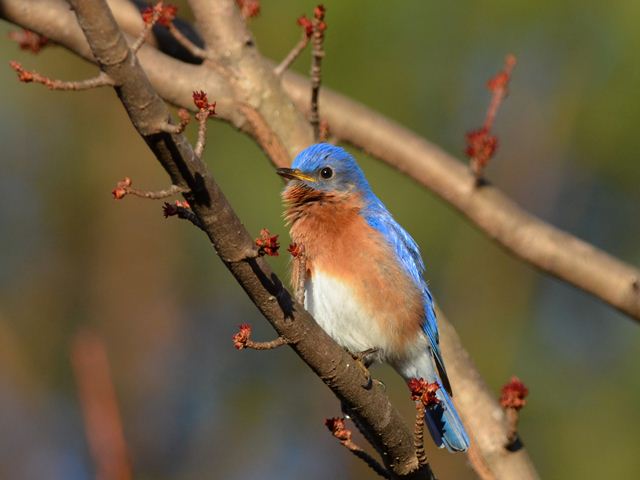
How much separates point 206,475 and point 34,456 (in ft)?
4.95

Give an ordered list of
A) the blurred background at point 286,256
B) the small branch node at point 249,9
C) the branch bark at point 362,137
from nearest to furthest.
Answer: the branch bark at point 362,137 < the small branch node at point 249,9 < the blurred background at point 286,256

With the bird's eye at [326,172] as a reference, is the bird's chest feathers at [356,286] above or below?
below

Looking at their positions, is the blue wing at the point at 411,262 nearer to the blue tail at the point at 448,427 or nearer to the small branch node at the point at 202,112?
the blue tail at the point at 448,427

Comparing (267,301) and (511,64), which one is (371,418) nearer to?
(267,301)

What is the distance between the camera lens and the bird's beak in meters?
5.65

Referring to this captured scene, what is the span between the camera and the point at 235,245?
3.47m

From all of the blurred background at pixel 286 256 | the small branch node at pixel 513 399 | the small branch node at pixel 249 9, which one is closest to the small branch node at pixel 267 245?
the small branch node at pixel 513 399

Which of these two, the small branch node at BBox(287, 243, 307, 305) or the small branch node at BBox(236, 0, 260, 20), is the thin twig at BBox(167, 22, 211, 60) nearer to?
the small branch node at BBox(236, 0, 260, 20)

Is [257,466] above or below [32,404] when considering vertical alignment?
below

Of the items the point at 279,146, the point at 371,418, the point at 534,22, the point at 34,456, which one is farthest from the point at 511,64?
the point at 34,456

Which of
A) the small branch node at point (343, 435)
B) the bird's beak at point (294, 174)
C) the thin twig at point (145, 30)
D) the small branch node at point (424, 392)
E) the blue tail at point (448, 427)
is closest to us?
the thin twig at point (145, 30)

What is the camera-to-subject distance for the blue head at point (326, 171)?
5758 mm

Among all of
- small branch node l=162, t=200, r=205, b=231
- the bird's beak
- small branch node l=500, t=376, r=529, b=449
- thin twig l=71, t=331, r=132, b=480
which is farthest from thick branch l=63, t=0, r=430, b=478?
the bird's beak

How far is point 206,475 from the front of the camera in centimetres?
903
